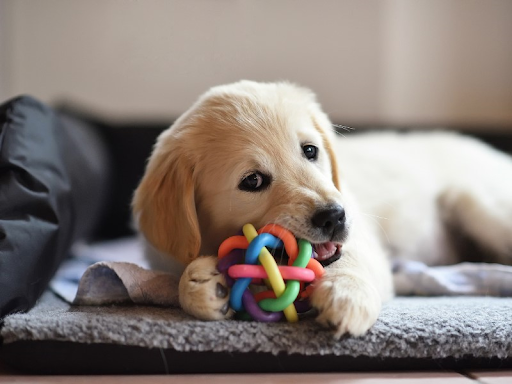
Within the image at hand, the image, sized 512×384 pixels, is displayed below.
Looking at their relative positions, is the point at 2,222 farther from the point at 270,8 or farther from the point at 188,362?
the point at 270,8

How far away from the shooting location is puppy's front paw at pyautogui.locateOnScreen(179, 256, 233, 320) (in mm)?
1446

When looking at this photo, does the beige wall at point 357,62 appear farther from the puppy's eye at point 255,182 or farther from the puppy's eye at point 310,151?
the puppy's eye at point 255,182

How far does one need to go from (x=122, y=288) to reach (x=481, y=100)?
3.55m

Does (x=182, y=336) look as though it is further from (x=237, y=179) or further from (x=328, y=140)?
(x=328, y=140)

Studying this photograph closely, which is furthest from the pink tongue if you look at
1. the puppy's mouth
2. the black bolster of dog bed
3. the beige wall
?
the beige wall

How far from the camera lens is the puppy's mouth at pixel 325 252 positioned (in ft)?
5.28

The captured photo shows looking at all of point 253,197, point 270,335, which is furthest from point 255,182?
point 270,335

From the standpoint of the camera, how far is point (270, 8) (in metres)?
2.46

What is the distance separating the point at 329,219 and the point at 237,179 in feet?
1.02

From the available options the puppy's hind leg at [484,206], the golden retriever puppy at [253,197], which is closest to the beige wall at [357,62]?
the puppy's hind leg at [484,206]

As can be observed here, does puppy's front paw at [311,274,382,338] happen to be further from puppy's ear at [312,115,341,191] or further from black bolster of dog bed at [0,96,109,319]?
black bolster of dog bed at [0,96,109,319]

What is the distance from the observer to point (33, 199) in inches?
69.0

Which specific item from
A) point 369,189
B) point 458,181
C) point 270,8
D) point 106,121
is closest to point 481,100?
point 458,181

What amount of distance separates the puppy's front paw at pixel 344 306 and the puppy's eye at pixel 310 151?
0.48 meters
